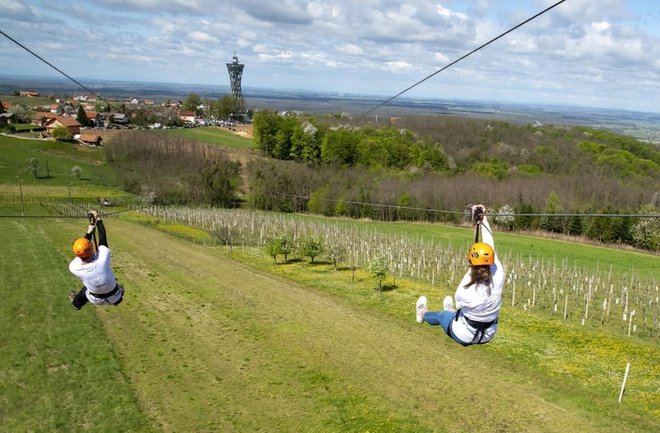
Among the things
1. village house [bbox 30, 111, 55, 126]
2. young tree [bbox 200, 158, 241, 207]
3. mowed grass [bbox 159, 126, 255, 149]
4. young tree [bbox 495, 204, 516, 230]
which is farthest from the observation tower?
young tree [bbox 495, 204, 516, 230]

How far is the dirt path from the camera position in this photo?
497 inches

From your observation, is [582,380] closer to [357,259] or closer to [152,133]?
[357,259]

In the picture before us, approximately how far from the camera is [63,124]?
75.8 meters

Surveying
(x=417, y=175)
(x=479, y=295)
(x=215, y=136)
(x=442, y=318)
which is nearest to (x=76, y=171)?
(x=215, y=136)

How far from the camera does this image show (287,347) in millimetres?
17188

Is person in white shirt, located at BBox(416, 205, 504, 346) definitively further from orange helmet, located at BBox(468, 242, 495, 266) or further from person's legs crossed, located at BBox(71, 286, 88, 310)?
person's legs crossed, located at BBox(71, 286, 88, 310)

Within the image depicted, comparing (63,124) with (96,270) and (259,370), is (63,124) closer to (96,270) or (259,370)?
(259,370)

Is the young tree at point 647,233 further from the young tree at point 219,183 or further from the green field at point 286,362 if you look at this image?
the young tree at point 219,183

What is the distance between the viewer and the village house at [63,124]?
2928 inches

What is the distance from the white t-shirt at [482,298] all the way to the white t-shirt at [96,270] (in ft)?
15.6

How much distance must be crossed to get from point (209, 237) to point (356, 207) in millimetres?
21851

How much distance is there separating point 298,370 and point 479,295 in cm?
1123

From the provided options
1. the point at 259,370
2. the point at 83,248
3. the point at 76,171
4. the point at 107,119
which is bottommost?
the point at 76,171

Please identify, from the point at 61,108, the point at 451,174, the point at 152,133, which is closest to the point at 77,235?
the point at 152,133
